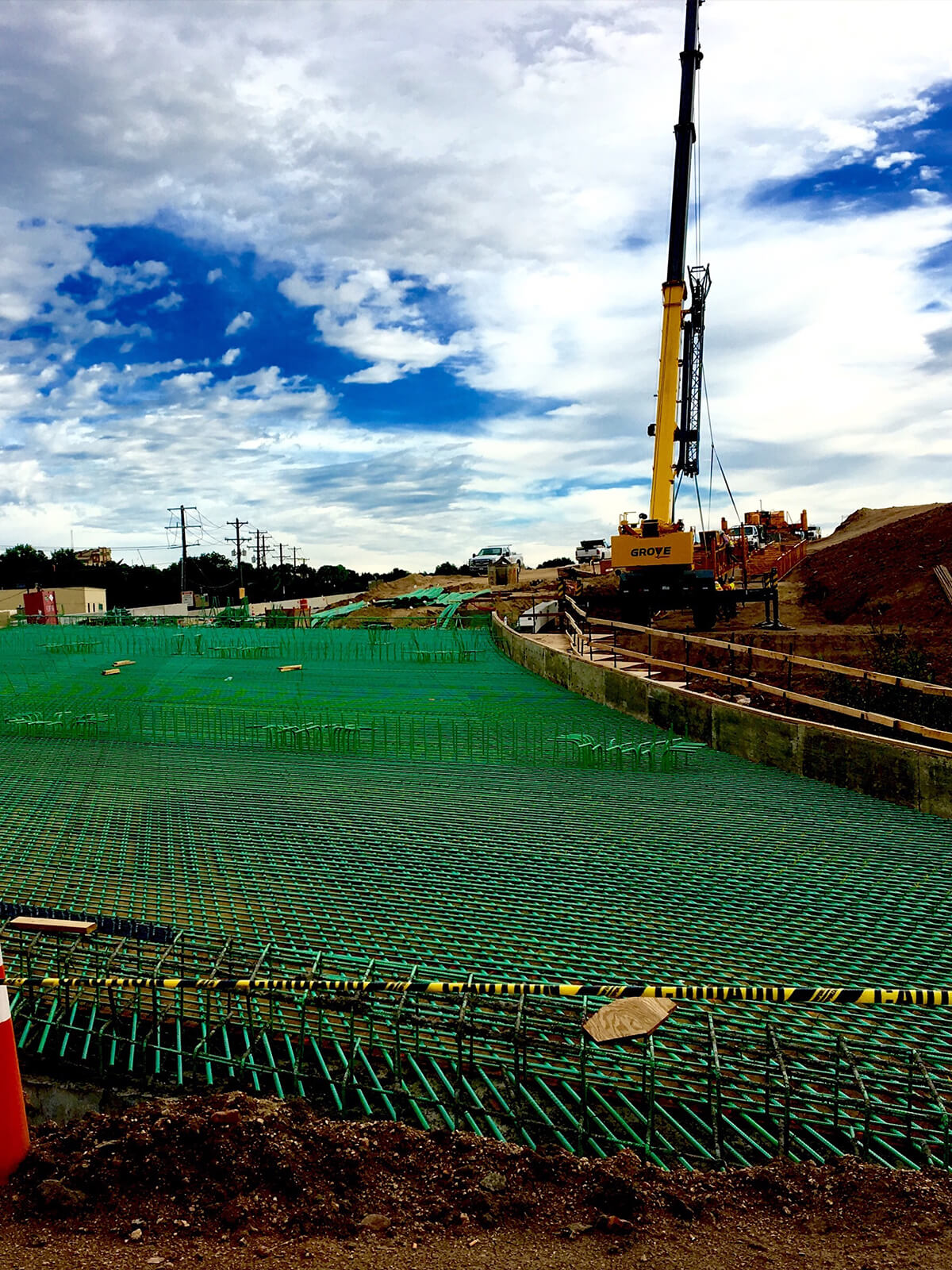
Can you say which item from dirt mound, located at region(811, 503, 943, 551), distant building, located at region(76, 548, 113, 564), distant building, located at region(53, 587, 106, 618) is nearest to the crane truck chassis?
dirt mound, located at region(811, 503, 943, 551)

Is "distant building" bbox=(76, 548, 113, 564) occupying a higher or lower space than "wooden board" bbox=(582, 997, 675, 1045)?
higher

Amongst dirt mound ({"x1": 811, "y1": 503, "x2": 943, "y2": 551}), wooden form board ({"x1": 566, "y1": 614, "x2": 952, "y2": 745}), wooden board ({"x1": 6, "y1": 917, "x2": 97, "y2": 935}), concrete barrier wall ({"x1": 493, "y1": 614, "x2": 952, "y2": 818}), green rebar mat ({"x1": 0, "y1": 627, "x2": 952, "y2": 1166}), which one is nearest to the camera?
green rebar mat ({"x1": 0, "y1": 627, "x2": 952, "y2": 1166})

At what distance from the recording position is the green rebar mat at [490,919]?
346 centimetres

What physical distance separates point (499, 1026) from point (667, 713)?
8.93 meters

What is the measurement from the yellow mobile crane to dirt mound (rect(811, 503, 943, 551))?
1623cm

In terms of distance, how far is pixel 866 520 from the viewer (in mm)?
39438

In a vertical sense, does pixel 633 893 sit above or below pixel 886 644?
below

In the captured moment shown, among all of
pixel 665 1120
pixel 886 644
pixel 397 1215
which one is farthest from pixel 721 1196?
pixel 886 644

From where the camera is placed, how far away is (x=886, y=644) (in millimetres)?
16219

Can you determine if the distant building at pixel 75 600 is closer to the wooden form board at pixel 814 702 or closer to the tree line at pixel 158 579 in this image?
the tree line at pixel 158 579

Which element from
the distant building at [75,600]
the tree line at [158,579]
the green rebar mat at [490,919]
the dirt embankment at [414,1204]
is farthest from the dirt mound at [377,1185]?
the tree line at [158,579]

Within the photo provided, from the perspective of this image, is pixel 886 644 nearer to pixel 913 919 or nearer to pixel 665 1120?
pixel 913 919

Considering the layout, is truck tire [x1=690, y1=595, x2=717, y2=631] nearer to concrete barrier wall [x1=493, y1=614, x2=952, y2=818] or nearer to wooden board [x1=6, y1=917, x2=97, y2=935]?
concrete barrier wall [x1=493, y1=614, x2=952, y2=818]

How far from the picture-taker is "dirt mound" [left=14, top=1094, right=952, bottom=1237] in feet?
8.96
